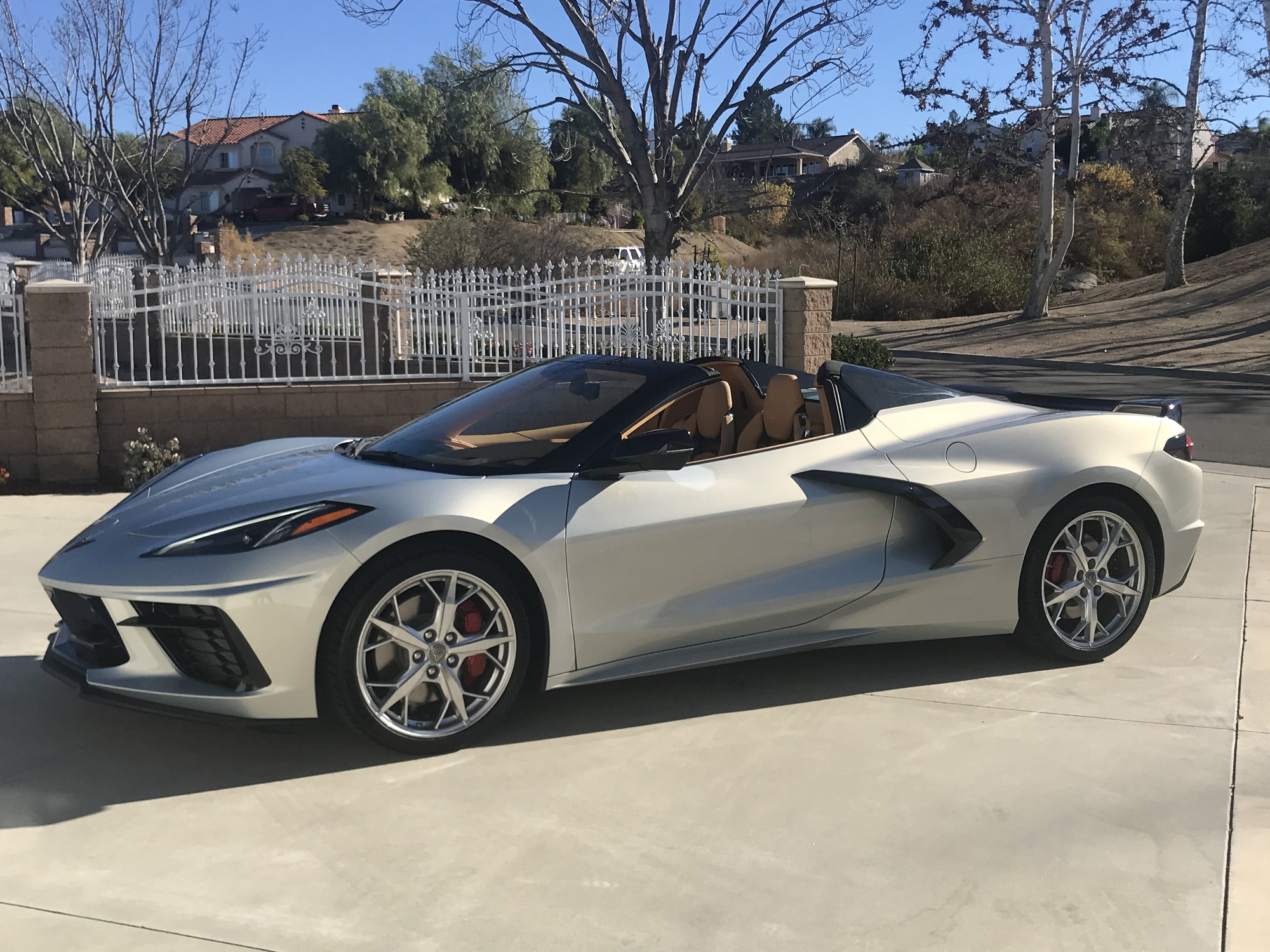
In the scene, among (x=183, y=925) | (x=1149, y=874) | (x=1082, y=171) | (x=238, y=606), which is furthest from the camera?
(x=1082, y=171)

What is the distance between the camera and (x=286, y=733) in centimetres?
405

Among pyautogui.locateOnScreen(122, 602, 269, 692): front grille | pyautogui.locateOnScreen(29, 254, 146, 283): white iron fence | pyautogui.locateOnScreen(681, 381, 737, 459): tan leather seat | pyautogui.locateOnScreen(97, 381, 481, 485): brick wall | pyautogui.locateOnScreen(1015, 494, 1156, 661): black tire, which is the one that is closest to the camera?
pyautogui.locateOnScreen(122, 602, 269, 692): front grille

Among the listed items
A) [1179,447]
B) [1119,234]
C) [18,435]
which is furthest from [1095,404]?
[1119,234]

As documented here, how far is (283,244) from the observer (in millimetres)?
53750

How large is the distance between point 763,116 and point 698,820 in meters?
19.5

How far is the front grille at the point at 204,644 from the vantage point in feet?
12.0

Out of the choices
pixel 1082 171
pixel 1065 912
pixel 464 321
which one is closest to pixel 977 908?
pixel 1065 912

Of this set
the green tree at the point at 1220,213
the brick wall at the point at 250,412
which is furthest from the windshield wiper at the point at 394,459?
the green tree at the point at 1220,213

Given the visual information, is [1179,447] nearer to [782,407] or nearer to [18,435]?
[782,407]

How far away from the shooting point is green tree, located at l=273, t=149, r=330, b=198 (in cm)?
6175

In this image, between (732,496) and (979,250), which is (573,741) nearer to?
(732,496)

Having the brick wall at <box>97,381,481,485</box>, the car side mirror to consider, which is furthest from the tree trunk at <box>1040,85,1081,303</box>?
the car side mirror

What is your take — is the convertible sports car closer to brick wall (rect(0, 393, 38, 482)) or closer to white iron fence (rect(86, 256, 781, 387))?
brick wall (rect(0, 393, 38, 482))

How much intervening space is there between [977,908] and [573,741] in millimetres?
1539
